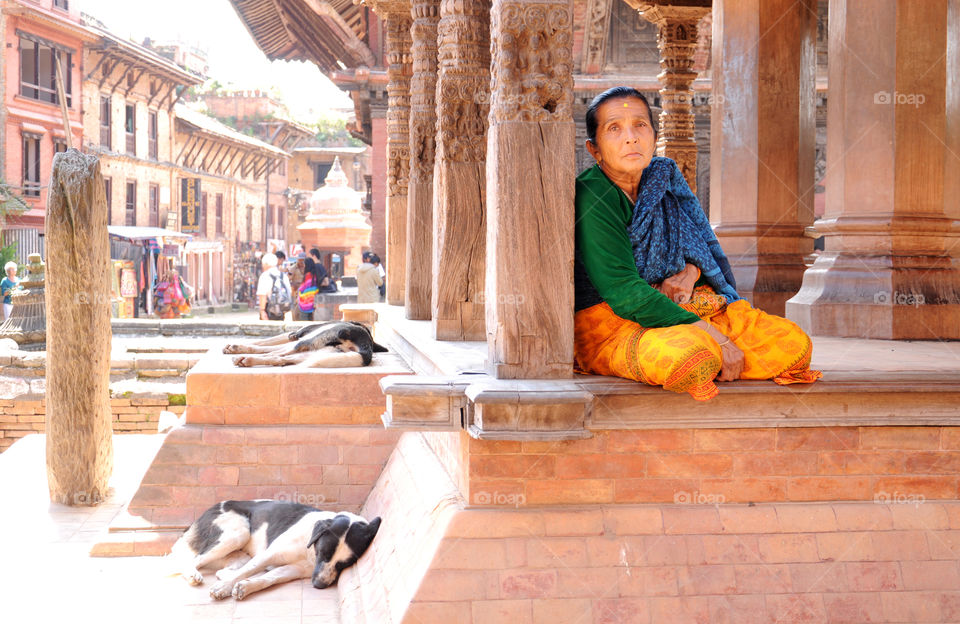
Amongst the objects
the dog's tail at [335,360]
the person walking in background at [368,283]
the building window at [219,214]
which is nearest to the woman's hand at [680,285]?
the dog's tail at [335,360]

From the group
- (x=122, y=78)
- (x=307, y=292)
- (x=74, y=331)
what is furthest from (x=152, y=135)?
(x=74, y=331)

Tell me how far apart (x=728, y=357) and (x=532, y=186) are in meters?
0.98

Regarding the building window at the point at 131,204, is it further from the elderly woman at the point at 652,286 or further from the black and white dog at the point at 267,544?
the elderly woman at the point at 652,286

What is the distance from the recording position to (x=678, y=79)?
10.2m

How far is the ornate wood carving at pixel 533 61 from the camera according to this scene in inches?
153

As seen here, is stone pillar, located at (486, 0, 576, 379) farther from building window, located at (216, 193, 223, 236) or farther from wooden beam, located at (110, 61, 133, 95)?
building window, located at (216, 193, 223, 236)

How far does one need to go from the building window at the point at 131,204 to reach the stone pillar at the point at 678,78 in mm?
23973

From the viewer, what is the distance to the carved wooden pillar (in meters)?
7.24

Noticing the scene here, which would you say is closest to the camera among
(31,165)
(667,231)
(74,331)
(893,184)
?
(667,231)

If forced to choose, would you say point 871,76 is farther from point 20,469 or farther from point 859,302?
point 20,469

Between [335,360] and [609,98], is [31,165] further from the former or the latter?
[609,98]

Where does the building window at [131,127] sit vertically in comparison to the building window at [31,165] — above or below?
above

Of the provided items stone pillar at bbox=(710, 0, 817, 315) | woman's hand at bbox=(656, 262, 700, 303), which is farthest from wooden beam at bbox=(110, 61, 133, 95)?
woman's hand at bbox=(656, 262, 700, 303)

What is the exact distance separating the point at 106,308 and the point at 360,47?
10.3m
